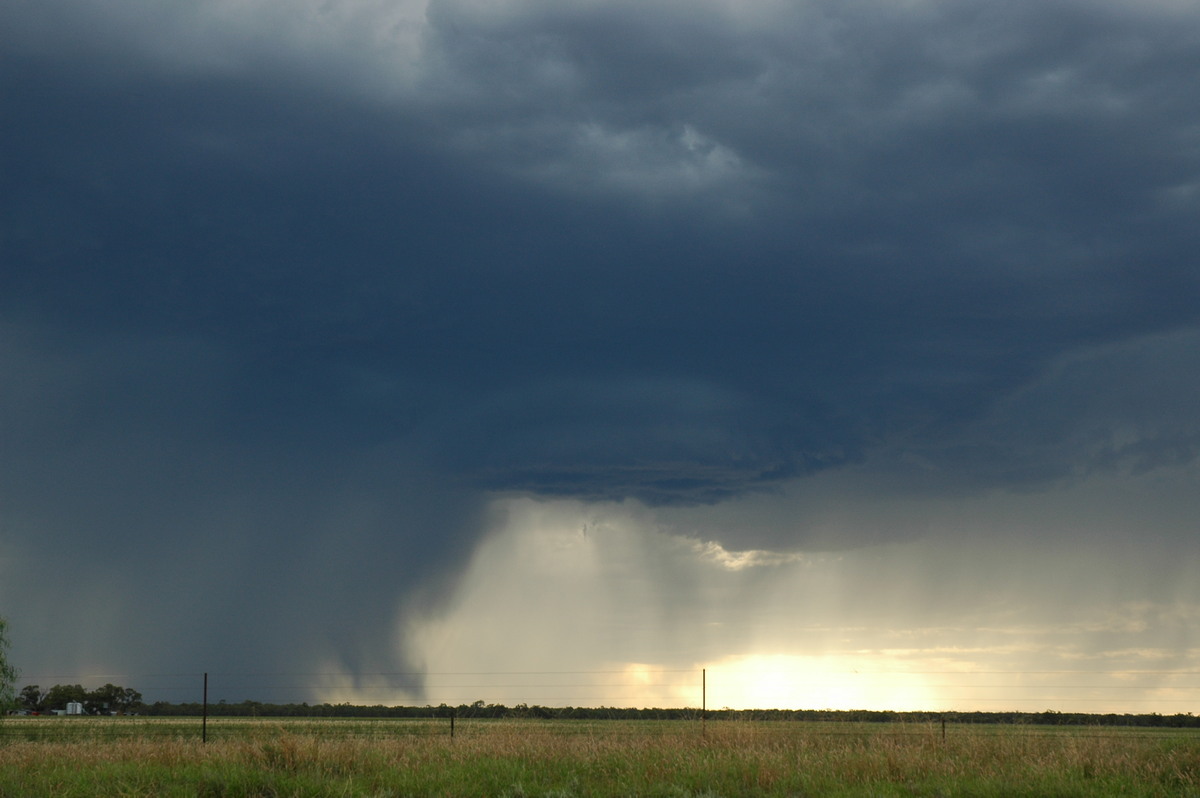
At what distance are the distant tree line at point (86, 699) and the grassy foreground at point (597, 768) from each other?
4652 inches

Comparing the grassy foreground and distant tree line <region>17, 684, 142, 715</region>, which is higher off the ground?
the grassy foreground

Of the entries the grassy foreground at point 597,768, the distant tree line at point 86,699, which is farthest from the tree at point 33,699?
the grassy foreground at point 597,768

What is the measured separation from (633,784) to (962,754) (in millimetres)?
9571

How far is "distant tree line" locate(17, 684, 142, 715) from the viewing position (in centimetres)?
12838

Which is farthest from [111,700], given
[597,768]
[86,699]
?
[597,768]

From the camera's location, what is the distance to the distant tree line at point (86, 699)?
421 feet

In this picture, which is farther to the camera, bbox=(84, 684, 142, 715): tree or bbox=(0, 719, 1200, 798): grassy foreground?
bbox=(84, 684, 142, 715): tree

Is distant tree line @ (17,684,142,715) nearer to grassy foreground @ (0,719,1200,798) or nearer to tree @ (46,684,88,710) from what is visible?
tree @ (46,684,88,710)

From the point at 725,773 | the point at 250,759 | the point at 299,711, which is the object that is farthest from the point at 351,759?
the point at 299,711

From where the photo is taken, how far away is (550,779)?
878 inches

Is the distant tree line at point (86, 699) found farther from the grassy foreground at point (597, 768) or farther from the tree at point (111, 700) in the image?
the grassy foreground at point (597, 768)

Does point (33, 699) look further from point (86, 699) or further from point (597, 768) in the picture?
point (597, 768)

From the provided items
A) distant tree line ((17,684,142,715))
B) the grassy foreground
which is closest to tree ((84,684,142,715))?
distant tree line ((17,684,142,715))

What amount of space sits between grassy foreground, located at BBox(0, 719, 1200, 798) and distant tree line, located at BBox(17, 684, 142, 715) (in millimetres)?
118165
